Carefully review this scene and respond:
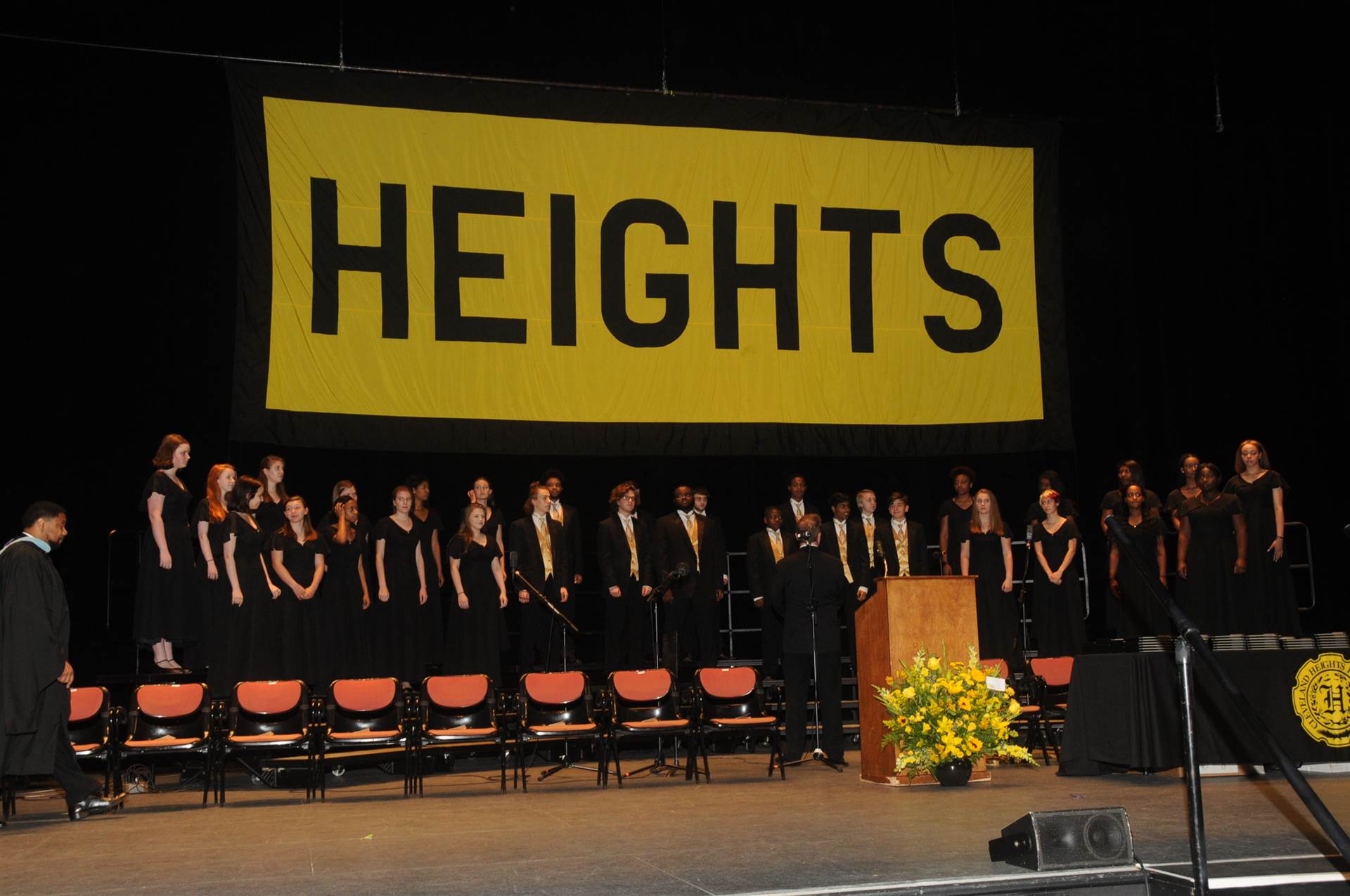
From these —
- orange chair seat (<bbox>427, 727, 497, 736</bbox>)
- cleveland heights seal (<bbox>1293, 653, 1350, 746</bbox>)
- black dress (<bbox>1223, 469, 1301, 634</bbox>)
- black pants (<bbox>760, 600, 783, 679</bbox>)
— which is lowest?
orange chair seat (<bbox>427, 727, 497, 736</bbox>)

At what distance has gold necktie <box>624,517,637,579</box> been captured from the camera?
1120 cm

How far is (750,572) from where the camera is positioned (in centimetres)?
1167

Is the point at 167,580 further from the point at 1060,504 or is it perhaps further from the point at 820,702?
the point at 1060,504

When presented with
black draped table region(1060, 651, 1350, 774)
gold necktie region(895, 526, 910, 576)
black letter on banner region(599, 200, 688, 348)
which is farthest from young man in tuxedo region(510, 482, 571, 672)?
black draped table region(1060, 651, 1350, 774)

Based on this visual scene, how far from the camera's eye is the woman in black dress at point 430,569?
1088 centimetres

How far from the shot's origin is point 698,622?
11.5 meters

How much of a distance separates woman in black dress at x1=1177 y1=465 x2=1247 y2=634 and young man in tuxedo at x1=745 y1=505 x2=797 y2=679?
3.65m

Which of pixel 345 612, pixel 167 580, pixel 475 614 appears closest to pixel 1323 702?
pixel 475 614

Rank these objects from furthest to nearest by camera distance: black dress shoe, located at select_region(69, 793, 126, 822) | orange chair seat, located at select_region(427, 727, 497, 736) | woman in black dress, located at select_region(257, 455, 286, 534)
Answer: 1. woman in black dress, located at select_region(257, 455, 286, 534)
2. orange chair seat, located at select_region(427, 727, 497, 736)
3. black dress shoe, located at select_region(69, 793, 126, 822)

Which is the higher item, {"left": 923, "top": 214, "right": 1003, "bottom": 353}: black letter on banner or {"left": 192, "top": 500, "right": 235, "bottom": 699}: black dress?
{"left": 923, "top": 214, "right": 1003, "bottom": 353}: black letter on banner

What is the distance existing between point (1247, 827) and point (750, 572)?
6.20 metres

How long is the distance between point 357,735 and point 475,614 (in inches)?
90.2

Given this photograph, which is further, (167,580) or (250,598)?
(250,598)

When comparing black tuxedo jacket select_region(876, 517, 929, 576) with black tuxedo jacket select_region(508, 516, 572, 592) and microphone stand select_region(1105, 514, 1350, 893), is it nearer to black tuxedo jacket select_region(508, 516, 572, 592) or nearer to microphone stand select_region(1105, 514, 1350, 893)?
black tuxedo jacket select_region(508, 516, 572, 592)
